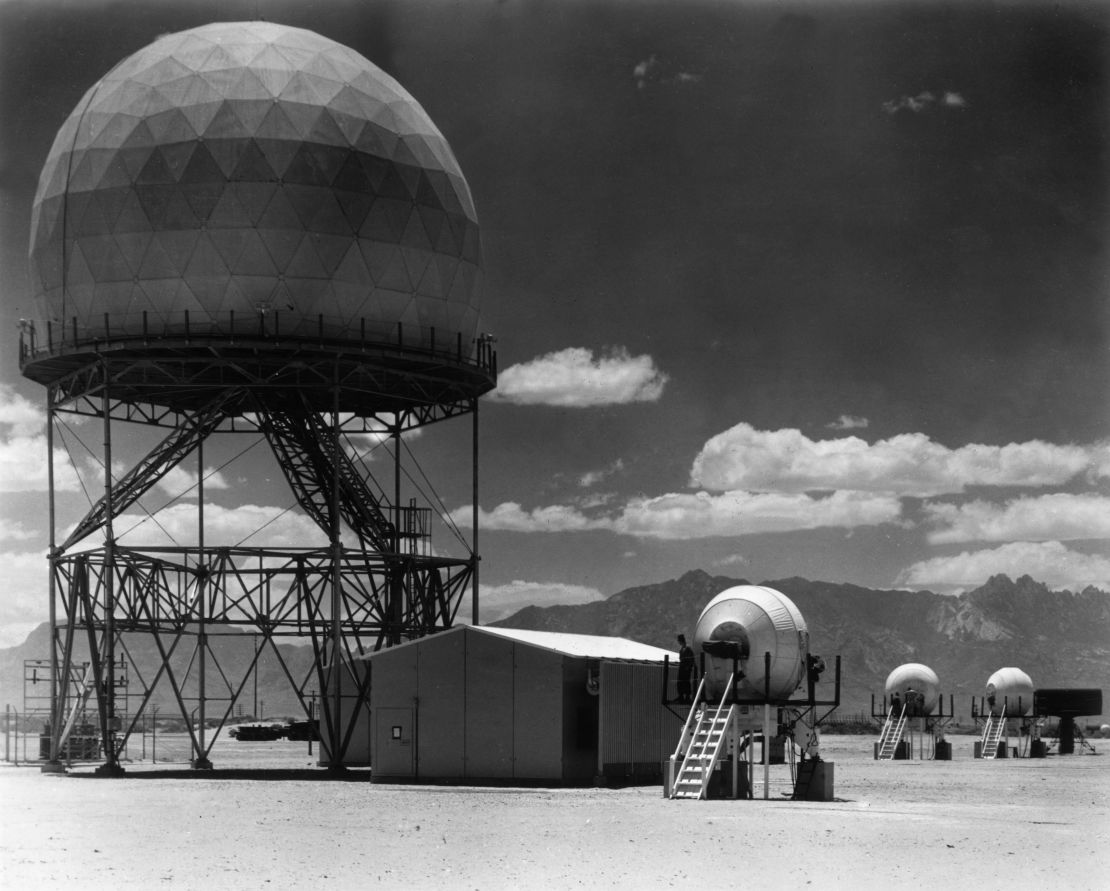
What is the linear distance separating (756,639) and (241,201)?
18510 millimetres

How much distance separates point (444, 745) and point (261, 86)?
18.8m

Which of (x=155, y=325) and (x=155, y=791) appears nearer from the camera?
(x=155, y=791)

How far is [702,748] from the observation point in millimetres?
37406

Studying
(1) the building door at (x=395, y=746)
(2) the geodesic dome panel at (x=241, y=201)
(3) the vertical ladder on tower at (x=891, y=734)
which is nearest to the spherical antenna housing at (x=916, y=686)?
(3) the vertical ladder on tower at (x=891, y=734)

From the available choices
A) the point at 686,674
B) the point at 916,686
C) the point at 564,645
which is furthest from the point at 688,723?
the point at 916,686

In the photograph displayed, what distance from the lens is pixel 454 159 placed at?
169 ft

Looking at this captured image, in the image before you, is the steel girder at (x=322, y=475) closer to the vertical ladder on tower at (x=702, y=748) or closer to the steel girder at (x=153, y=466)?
the steel girder at (x=153, y=466)

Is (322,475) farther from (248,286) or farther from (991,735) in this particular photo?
(991,735)

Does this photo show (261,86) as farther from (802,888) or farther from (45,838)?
(802,888)

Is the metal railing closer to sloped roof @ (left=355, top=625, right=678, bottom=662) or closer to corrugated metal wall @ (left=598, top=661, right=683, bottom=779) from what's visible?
sloped roof @ (left=355, top=625, right=678, bottom=662)

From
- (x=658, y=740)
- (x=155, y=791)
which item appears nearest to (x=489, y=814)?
(x=155, y=791)

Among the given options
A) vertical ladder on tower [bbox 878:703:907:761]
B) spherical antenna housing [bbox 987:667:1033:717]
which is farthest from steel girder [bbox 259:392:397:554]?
spherical antenna housing [bbox 987:667:1033:717]

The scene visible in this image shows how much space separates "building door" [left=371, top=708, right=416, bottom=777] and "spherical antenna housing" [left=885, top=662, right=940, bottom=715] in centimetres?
3801

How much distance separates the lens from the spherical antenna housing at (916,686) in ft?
254
